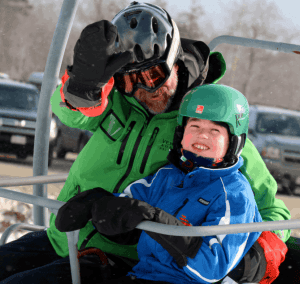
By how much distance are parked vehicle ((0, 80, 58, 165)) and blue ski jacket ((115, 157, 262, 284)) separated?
258 inches

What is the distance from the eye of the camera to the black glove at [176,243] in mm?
1508

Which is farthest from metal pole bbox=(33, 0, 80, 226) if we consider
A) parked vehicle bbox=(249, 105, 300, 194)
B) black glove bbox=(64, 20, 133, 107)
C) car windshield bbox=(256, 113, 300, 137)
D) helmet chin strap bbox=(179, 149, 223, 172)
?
car windshield bbox=(256, 113, 300, 137)

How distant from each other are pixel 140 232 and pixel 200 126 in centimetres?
58

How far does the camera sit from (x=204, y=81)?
2.24m

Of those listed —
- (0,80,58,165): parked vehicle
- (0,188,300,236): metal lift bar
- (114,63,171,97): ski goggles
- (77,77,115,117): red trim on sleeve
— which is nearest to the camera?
(0,188,300,236): metal lift bar

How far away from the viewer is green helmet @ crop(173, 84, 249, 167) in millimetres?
1897

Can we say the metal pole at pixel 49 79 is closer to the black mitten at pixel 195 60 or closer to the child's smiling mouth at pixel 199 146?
the black mitten at pixel 195 60

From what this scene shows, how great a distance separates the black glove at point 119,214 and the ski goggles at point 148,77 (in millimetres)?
656

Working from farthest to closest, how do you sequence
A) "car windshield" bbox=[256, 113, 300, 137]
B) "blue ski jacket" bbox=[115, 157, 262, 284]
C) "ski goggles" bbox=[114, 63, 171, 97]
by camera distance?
1. "car windshield" bbox=[256, 113, 300, 137]
2. "ski goggles" bbox=[114, 63, 171, 97]
3. "blue ski jacket" bbox=[115, 157, 262, 284]

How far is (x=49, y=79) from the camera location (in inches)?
99.8

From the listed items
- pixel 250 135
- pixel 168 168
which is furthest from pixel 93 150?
pixel 250 135

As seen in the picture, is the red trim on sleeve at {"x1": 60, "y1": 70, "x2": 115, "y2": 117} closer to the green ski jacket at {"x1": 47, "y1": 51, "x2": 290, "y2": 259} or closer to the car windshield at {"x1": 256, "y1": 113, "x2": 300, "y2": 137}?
the green ski jacket at {"x1": 47, "y1": 51, "x2": 290, "y2": 259}

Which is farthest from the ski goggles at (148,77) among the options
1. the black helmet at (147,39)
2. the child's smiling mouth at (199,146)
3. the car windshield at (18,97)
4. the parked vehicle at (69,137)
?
the car windshield at (18,97)

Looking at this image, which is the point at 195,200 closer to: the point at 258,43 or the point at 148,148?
the point at 148,148
